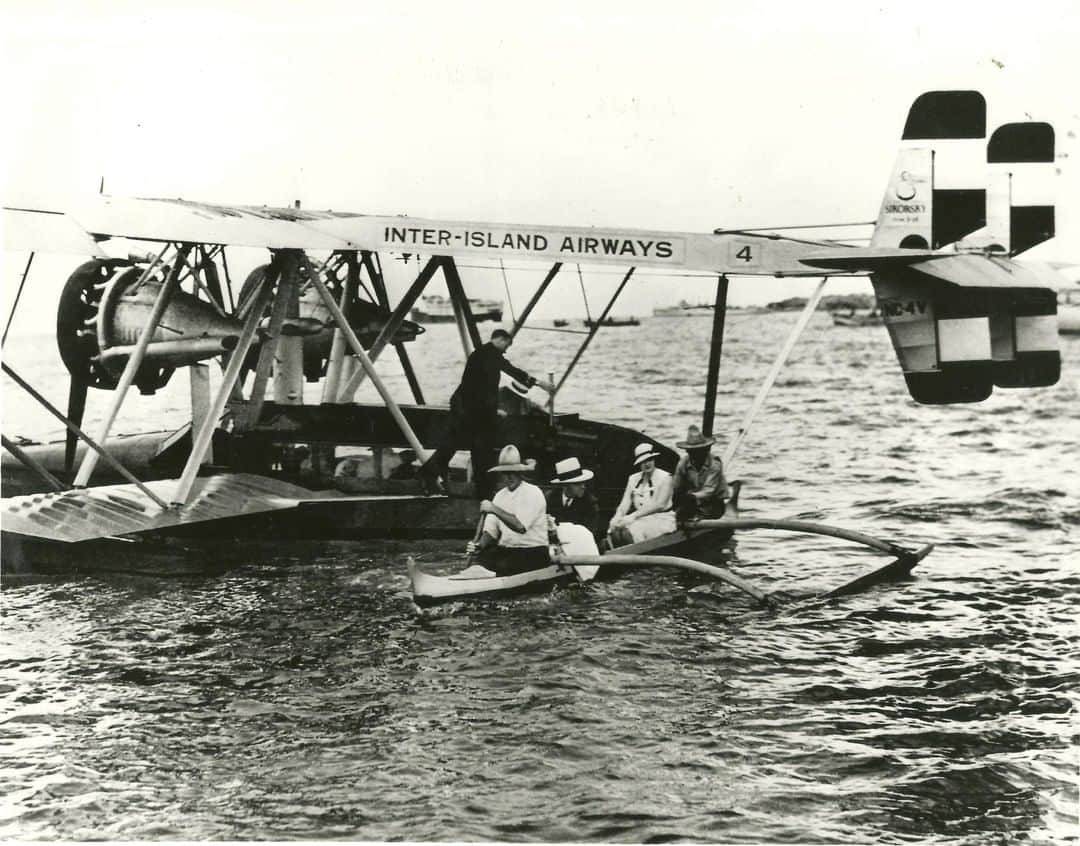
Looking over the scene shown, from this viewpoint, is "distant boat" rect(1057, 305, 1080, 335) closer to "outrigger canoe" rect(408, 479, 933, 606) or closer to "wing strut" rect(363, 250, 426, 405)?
"outrigger canoe" rect(408, 479, 933, 606)

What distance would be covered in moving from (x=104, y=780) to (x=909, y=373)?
896 centimetres

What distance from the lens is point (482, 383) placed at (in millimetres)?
12000

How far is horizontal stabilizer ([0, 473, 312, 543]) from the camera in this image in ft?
34.3

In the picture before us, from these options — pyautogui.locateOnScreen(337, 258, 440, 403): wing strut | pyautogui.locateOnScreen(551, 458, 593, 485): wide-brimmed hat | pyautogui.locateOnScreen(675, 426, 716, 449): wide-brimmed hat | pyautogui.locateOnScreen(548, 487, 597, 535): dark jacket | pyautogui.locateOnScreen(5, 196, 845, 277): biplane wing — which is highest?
pyautogui.locateOnScreen(5, 196, 845, 277): biplane wing

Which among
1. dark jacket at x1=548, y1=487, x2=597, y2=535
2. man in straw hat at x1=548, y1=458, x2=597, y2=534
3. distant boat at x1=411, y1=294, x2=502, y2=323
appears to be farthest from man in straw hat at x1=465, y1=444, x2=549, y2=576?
distant boat at x1=411, y1=294, x2=502, y2=323

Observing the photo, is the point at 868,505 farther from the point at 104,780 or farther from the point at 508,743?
the point at 104,780

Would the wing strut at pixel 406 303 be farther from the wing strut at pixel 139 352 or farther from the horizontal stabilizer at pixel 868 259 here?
the horizontal stabilizer at pixel 868 259

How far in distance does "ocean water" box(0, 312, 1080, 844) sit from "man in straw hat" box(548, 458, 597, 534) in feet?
3.60

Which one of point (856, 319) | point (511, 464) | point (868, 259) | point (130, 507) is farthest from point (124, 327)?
point (856, 319)

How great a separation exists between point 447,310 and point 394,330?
1845 inches

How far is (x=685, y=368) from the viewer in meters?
53.8

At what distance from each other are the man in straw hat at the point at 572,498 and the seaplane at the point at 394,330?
52 cm

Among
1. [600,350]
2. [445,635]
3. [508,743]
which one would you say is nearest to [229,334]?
[445,635]

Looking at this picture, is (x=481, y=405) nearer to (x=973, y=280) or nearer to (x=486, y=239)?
(x=486, y=239)
